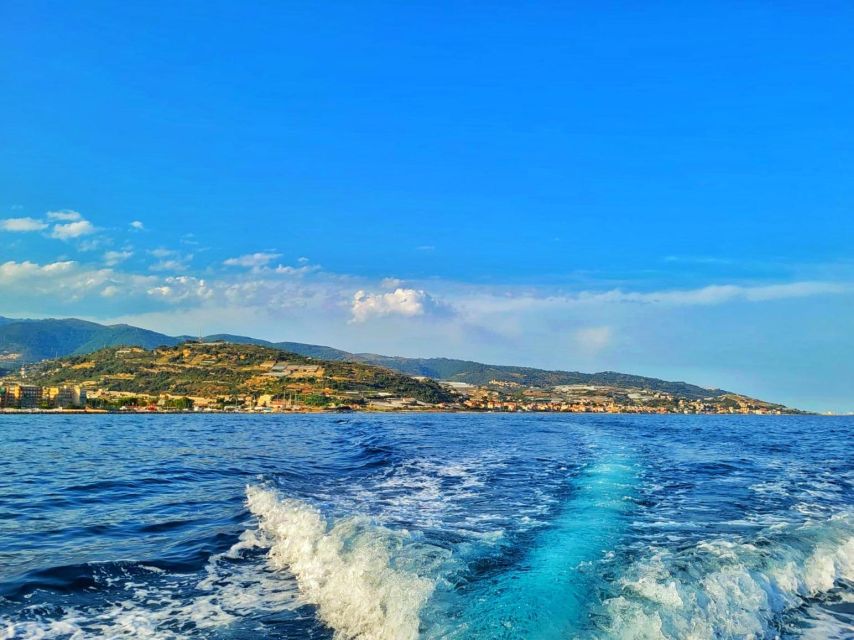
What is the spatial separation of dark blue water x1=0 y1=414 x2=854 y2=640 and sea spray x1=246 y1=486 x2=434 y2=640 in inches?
1.6

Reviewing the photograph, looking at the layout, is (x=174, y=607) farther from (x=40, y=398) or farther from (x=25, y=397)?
(x=25, y=397)

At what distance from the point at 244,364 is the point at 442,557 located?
630 ft

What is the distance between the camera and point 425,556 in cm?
1059

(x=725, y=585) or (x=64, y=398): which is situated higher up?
(x=725, y=585)

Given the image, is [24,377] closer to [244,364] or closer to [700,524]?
[244,364]

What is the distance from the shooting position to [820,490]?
21328 mm

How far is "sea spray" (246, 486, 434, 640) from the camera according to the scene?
7.93 meters

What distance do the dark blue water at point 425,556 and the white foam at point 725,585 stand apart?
0.12ft

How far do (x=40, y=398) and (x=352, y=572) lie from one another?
149526mm

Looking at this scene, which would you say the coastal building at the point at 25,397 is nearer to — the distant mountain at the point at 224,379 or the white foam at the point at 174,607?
the distant mountain at the point at 224,379

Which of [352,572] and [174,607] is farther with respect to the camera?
[352,572]

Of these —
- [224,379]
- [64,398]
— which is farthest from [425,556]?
[224,379]

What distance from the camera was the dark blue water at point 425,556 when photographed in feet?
26.5

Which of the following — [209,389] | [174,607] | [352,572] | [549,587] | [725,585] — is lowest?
[209,389]
